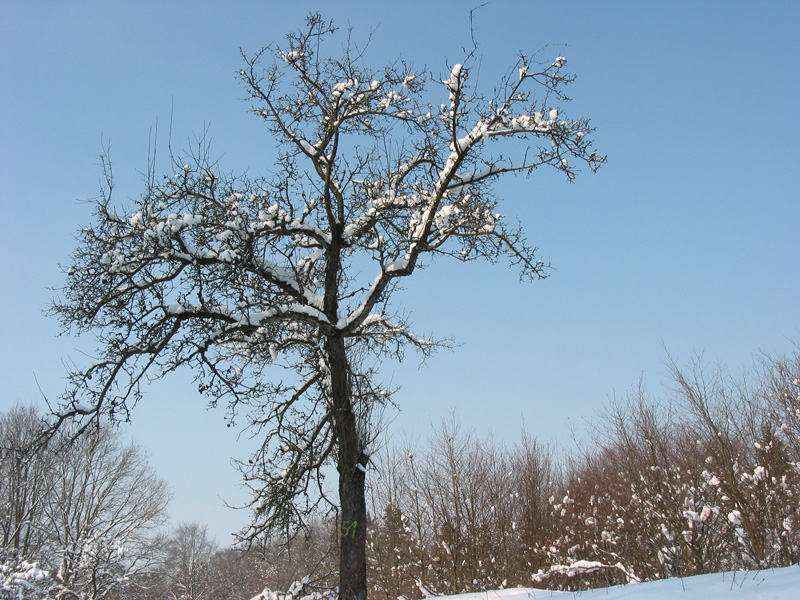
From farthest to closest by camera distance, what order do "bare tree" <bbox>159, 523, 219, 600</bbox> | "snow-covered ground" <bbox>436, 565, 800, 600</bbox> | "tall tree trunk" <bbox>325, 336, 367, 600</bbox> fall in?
"bare tree" <bbox>159, 523, 219, 600</bbox>
"tall tree trunk" <bbox>325, 336, 367, 600</bbox>
"snow-covered ground" <bbox>436, 565, 800, 600</bbox>

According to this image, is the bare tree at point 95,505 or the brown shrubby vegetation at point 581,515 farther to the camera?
the bare tree at point 95,505

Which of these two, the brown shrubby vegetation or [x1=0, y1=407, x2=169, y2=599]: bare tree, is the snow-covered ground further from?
[x1=0, y1=407, x2=169, y2=599]: bare tree

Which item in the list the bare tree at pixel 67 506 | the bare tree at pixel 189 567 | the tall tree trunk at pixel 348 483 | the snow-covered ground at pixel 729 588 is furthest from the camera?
the bare tree at pixel 189 567

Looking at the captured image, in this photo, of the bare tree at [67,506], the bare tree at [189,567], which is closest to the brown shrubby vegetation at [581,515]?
the bare tree at [67,506]

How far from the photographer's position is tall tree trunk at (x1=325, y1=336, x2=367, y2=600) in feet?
22.1

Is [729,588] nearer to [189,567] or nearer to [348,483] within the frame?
[348,483]

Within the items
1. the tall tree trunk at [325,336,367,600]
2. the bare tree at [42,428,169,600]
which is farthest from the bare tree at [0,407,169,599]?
the tall tree trunk at [325,336,367,600]

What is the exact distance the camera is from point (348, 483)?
7.14m

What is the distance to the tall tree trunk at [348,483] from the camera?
673 centimetres

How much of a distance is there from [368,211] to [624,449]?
7458 mm

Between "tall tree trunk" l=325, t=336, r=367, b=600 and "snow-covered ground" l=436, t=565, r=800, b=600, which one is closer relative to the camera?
"snow-covered ground" l=436, t=565, r=800, b=600

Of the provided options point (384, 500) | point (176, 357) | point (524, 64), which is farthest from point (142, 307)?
point (384, 500)

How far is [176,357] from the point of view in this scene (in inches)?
260

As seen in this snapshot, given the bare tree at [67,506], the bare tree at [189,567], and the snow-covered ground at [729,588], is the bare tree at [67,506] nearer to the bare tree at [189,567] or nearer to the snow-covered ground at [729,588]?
the bare tree at [189,567]
